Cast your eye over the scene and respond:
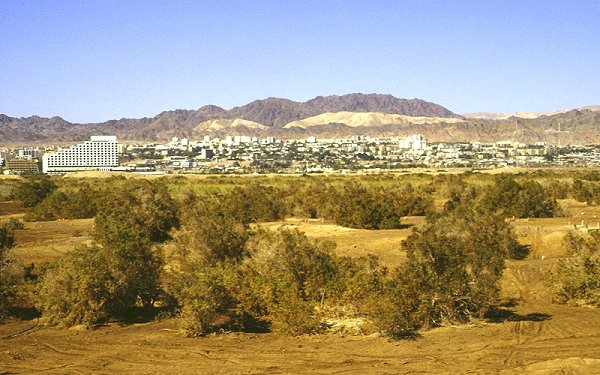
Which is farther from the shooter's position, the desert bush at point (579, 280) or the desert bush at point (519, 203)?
the desert bush at point (519, 203)

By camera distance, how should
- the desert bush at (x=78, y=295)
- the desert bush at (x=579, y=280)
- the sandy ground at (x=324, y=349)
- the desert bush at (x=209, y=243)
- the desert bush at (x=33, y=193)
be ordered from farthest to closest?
the desert bush at (x=33, y=193) → the desert bush at (x=209, y=243) → the desert bush at (x=579, y=280) → the desert bush at (x=78, y=295) → the sandy ground at (x=324, y=349)

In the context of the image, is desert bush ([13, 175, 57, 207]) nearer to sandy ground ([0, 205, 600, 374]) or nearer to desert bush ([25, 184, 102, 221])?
desert bush ([25, 184, 102, 221])

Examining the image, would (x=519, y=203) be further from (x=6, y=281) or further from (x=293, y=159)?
(x=293, y=159)

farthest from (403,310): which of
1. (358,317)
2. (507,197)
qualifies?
(507,197)

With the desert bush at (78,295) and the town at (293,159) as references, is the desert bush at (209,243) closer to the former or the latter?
the desert bush at (78,295)

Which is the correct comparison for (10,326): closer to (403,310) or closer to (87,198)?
(403,310)

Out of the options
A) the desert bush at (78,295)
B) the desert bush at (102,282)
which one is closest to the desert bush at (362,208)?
the desert bush at (102,282)
